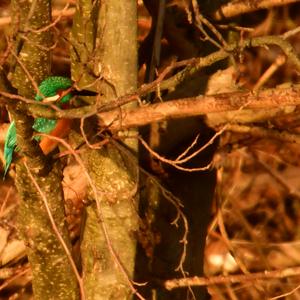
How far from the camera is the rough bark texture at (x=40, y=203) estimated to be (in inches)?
108

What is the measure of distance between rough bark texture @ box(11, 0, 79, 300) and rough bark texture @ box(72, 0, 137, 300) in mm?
141

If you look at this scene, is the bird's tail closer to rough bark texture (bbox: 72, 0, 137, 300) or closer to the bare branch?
rough bark texture (bbox: 72, 0, 137, 300)

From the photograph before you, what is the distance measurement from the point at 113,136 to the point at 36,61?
1.38ft

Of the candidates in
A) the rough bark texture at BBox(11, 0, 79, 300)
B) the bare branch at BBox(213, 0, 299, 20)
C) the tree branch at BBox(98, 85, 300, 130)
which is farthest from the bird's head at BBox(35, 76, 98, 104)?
the bare branch at BBox(213, 0, 299, 20)

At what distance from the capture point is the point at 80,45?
304cm

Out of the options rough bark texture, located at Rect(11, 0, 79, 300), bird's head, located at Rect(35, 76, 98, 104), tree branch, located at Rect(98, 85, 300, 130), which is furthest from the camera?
bird's head, located at Rect(35, 76, 98, 104)

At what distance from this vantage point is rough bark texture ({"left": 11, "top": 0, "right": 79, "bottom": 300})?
275 cm

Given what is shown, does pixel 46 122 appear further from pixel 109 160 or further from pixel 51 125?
pixel 109 160

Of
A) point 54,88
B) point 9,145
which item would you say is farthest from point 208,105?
point 9,145

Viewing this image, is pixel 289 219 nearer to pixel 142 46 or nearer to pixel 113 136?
pixel 142 46

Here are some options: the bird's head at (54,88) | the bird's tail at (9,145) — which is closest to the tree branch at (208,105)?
the bird's head at (54,88)

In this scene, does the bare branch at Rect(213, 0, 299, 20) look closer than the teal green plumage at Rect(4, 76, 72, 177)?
No

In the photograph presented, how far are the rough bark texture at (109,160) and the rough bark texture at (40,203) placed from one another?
141 millimetres

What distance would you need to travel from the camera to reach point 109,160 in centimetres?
300
